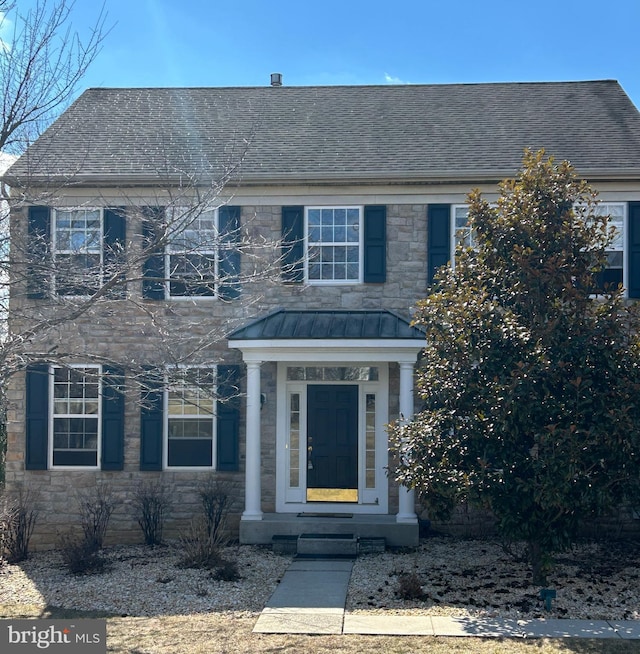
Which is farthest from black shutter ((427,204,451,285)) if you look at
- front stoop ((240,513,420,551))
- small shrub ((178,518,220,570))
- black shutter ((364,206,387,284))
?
small shrub ((178,518,220,570))

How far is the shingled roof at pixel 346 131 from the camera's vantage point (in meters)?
12.3

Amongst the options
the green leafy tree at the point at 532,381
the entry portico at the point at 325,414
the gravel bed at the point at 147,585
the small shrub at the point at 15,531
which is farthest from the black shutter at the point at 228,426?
the green leafy tree at the point at 532,381

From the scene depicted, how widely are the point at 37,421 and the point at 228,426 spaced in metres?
3.09

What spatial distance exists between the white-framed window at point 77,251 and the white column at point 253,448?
2.82 m

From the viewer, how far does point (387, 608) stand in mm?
8297

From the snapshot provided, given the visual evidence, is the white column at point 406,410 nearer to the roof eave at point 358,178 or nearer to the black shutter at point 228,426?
the black shutter at point 228,426

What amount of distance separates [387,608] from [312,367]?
490 cm

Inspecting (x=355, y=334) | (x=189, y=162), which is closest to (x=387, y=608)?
(x=355, y=334)

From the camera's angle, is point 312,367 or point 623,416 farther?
point 312,367

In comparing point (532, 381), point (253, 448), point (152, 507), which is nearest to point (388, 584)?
point (532, 381)

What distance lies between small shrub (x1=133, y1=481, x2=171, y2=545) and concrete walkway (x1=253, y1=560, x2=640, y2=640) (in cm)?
370

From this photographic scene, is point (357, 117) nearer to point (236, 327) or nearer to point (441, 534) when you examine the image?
point (236, 327)

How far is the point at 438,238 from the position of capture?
12234mm

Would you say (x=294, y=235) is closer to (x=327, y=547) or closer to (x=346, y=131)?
(x=346, y=131)
